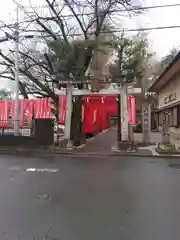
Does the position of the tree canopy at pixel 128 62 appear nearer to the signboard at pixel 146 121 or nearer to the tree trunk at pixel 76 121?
the signboard at pixel 146 121

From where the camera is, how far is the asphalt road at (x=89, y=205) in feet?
16.4

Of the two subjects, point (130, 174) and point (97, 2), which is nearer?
point (130, 174)

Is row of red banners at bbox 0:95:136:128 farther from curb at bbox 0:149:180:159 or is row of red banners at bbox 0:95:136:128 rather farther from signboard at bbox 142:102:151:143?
curb at bbox 0:149:180:159

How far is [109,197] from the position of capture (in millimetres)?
7266

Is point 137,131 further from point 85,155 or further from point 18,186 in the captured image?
point 18,186

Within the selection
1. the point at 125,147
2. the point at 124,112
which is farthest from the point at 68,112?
the point at 125,147

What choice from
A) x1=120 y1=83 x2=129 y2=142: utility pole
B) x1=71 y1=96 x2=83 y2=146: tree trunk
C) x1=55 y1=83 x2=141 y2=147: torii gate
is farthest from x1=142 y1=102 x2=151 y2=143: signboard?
x1=71 y1=96 x2=83 y2=146: tree trunk

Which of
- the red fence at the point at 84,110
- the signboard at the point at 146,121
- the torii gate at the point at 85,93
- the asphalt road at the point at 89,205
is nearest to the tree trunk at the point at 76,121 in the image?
the red fence at the point at 84,110

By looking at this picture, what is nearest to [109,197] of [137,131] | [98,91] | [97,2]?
[98,91]

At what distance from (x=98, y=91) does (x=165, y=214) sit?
1335cm

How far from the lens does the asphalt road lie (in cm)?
498

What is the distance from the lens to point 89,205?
6.56 meters

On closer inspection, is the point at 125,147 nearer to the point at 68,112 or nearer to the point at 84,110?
the point at 68,112

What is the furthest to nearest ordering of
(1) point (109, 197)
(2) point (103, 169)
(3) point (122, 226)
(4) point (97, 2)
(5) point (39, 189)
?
(4) point (97, 2) → (2) point (103, 169) → (5) point (39, 189) → (1) point (109, 197) → (3) point (122, 226)
